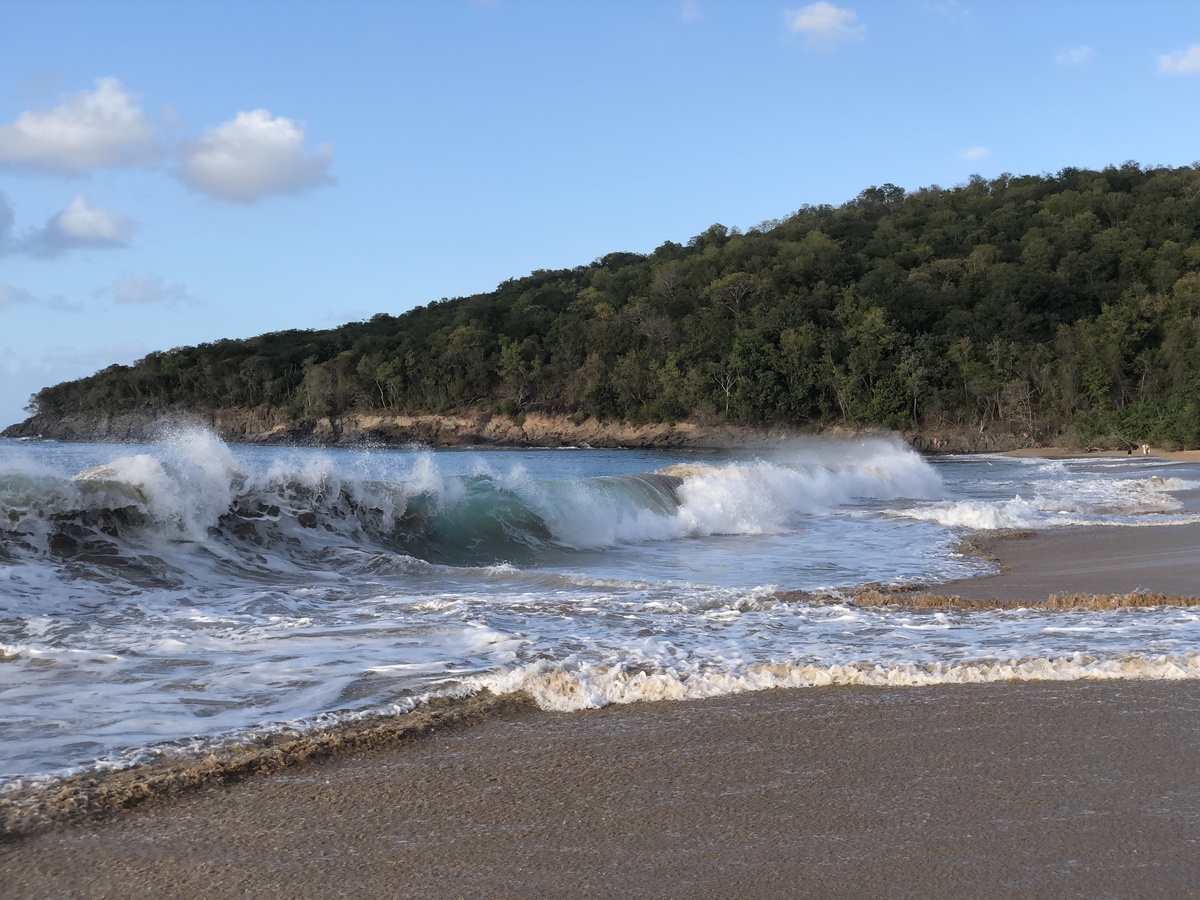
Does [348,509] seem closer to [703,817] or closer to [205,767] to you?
[205,767]

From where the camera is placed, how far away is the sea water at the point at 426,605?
501 centimetres

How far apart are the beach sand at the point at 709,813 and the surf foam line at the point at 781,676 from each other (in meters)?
0.25

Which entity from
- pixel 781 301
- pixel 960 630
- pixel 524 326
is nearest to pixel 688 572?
pixel 960 630

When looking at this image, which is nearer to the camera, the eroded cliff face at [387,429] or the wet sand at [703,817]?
the wet sand at [703,817]

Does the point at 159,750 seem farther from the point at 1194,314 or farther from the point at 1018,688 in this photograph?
the point at 1194,314

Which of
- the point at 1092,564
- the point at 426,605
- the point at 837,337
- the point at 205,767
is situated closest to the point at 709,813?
the point at 205,767

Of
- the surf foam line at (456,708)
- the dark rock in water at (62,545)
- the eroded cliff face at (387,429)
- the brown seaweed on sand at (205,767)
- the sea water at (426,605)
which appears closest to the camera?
the brown seaweed on sand at (205,767)

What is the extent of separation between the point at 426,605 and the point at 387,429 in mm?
84439

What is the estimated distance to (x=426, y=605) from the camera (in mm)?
7559

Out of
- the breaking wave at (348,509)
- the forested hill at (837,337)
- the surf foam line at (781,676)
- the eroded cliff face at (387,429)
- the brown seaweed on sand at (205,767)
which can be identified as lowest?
the surf foam line at (781,676)

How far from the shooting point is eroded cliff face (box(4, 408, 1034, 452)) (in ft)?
264

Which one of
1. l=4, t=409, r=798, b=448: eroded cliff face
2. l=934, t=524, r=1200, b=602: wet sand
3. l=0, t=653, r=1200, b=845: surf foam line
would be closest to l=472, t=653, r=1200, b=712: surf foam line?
l=0, t=653, r=1200, b=845: surf foam line

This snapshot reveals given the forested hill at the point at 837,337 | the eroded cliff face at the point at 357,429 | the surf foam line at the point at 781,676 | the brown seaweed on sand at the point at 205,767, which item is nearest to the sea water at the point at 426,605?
the surf foam line at the point at 781,676

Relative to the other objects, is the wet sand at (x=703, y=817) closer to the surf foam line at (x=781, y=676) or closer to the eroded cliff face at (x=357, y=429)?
the surf foam line at (x=781, y=676)
